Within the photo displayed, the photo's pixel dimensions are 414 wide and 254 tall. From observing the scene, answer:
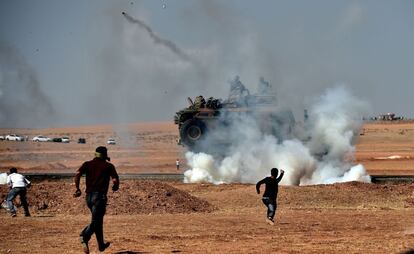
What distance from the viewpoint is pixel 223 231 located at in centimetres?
2102

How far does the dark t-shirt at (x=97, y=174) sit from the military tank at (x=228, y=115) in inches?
1160

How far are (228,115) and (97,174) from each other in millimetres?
30889

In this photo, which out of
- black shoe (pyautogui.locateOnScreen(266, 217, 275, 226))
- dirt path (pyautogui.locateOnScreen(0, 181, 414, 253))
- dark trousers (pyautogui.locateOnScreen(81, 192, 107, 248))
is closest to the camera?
dark trousers (pyautogui.locateOnScreen(81, 192, 107, 248))

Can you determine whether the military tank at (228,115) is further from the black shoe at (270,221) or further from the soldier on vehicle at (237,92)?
the black shoe at (270,221)

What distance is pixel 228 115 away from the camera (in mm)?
46344

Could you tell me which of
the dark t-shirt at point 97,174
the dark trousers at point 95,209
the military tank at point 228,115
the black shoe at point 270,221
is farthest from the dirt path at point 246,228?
the military tank at point 228,115

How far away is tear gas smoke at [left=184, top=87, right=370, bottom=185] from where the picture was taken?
42.9 meters

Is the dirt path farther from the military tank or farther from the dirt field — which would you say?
the military tank

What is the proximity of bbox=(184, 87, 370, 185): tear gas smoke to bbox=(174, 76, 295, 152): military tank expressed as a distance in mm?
539

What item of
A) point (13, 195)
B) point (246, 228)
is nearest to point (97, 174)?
point (246, 228)

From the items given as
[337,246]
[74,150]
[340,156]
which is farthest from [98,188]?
[74,150]

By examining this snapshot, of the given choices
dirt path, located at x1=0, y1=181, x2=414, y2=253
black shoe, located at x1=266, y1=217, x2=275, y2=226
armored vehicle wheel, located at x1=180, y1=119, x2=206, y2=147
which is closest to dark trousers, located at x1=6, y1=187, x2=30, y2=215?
dirt path, located at x1=0, y1=181, x2=414, y2=253

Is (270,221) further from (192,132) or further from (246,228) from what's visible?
(192,132)

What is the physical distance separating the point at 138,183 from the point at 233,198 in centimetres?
445
